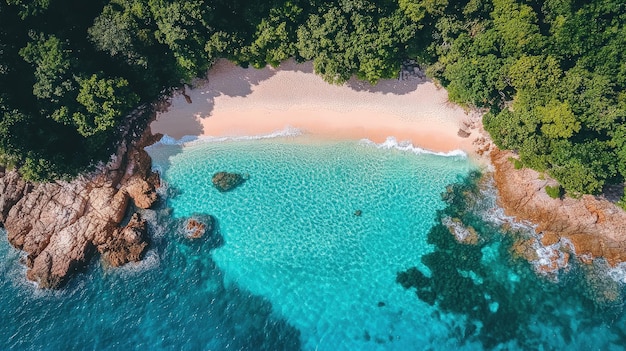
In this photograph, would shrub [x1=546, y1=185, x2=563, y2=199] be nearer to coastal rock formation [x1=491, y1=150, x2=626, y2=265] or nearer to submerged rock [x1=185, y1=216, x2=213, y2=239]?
coastal rock formation [x1=491, y1=150, x2=626, y2=265]

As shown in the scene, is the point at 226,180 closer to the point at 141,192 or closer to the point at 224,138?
the point at 224,138

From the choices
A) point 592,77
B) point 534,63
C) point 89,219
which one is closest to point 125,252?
point 89,219

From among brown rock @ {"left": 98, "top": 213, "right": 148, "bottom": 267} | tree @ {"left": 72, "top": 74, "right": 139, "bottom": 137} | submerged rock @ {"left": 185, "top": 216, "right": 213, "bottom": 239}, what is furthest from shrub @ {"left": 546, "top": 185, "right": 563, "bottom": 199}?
tree @ {"left": 72, "top": 74, "right": 139, "bottom": 137}

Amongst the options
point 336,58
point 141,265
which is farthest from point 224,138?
point 141,265

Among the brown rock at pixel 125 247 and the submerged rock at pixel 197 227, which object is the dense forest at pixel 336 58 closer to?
the brown rock at pixel 125 247

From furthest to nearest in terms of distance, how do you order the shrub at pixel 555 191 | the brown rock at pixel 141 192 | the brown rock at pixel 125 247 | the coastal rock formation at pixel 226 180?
the coastal rock formation at pixel 226 180 → the brown rock at pixel 141 192 → the shrub at pixel 555 191 → the brown rock at pixel 125 247

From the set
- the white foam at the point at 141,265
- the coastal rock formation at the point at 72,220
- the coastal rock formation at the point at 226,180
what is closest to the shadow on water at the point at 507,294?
the coastal rock formation at the point at 226,180
